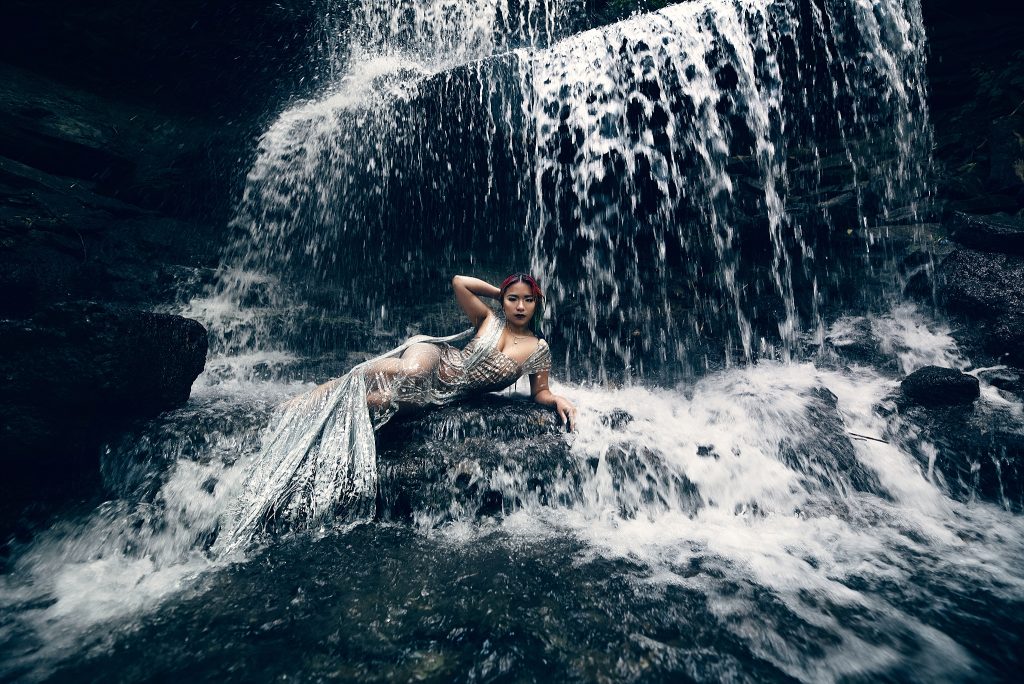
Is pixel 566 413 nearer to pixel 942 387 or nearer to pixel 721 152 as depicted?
pixel 942 387

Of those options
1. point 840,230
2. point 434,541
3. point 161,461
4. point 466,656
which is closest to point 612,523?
point 434,541

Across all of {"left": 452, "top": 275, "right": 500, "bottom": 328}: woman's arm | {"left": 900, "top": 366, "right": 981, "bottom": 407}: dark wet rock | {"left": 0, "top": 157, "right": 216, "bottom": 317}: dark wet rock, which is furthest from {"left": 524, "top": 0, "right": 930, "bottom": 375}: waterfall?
{"left": 0, "top": 157, "right": 216, "bottom": 317}: dark wet rock

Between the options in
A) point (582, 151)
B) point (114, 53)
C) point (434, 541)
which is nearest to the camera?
point (434, 541)

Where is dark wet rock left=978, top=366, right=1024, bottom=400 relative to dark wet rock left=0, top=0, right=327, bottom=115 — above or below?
below

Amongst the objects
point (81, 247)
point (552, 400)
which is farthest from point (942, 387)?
point (81, 247)

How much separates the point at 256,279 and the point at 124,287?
1642 millimetres

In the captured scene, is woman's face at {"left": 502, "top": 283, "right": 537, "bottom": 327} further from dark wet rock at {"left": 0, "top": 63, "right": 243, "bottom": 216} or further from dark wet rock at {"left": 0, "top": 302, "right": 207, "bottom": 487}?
dark wet rock at {"left": 0, "top": 63, "right": 243, "bottom": 216}

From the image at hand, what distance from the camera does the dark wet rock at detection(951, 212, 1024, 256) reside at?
4.32 metres

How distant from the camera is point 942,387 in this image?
3598mm

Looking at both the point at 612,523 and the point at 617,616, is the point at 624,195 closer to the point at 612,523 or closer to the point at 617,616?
the point at 612,523

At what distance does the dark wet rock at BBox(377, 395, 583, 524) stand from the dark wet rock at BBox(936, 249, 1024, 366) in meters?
4.57

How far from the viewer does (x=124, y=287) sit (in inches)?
231

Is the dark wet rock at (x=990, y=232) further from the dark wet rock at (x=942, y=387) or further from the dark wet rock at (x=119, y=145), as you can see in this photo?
the dark wet rock at (x=119, y=145)

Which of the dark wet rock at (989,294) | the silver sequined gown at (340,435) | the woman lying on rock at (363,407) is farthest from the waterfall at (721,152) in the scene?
the silver sequined gown at (340,435)
